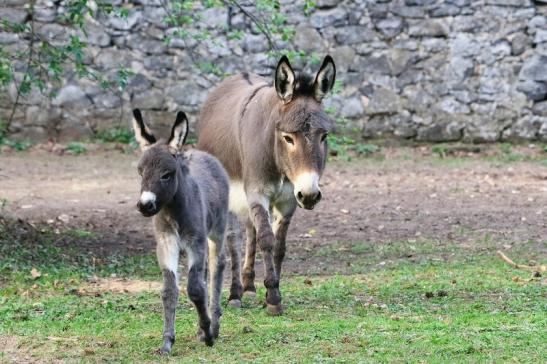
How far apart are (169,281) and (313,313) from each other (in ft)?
4.57

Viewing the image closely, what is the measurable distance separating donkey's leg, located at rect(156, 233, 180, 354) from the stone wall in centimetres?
997

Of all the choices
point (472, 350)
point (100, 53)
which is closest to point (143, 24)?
point (100, 53)

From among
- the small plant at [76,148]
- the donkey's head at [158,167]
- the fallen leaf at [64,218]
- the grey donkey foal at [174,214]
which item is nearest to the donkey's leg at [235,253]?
the grey donkey foal at [174,214]

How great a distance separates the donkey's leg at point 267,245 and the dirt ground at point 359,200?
1.63 metres

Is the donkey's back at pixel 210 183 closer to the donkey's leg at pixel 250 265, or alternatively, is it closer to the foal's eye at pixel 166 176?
the foal's eye at pixel 166 176

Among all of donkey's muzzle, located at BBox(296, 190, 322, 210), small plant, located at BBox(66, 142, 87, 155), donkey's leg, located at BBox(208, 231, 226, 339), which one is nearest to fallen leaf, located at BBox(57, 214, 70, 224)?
small plant, located at BBox(66, 142, 87, 155)

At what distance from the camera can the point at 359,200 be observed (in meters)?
12.6

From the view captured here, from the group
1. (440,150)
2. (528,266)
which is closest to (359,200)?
(440,150)

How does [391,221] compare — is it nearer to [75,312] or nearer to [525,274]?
[525,274]

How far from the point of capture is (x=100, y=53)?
16.1 m

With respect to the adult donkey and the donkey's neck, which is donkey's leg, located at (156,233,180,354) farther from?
the adult donkey

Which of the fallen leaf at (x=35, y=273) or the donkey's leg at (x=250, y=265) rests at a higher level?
the donkey's leg at (x=250, y=265)

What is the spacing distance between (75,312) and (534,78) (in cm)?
1043

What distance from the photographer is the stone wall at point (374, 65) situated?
1583 centimetres
